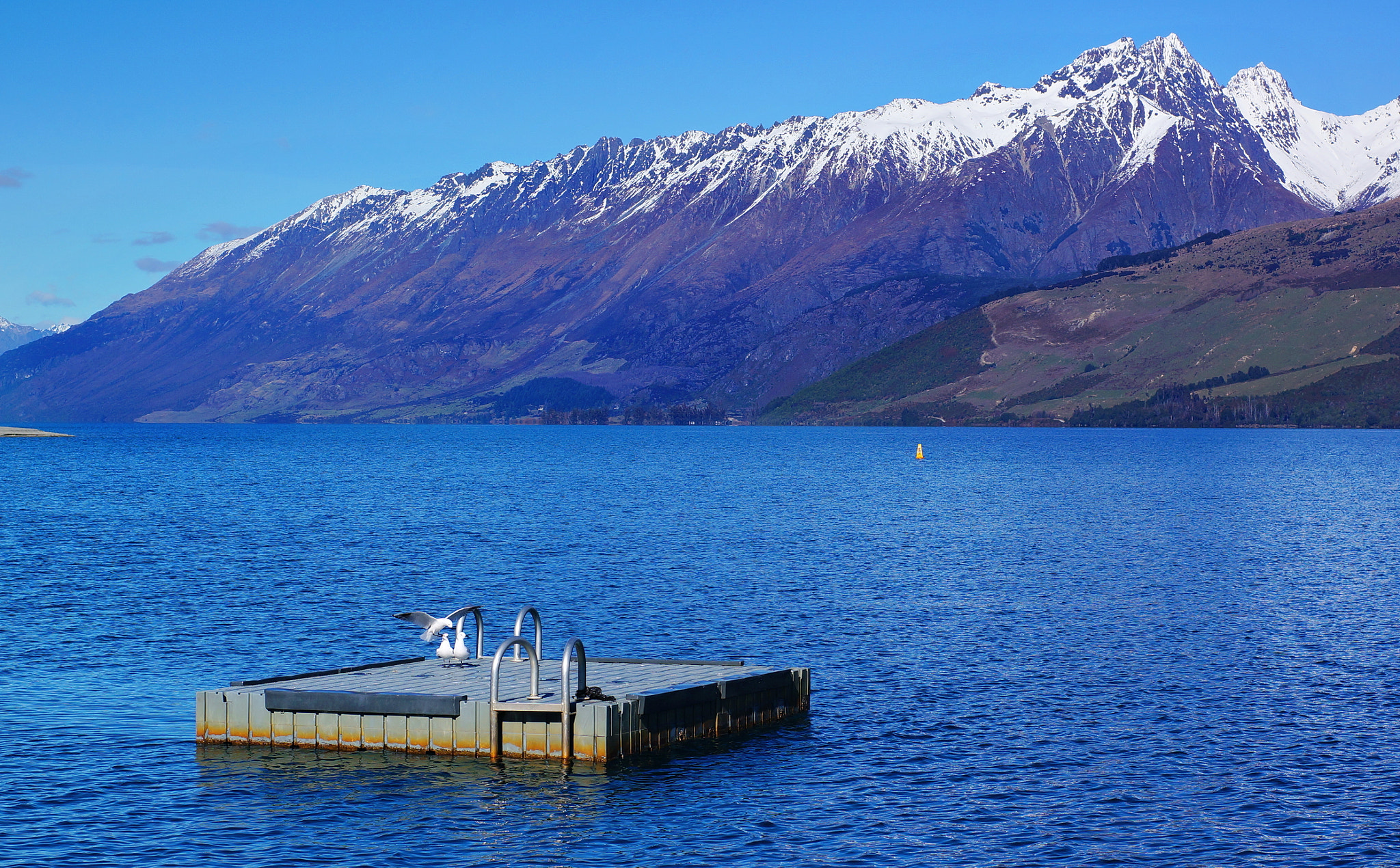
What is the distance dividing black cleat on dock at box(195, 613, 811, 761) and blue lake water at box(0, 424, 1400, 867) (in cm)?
62

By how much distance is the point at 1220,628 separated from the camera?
59.5 metres

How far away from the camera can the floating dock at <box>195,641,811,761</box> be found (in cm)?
3525

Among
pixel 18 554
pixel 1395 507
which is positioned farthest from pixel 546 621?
pixel 1395 507

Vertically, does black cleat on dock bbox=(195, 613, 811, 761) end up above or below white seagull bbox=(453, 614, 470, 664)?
below

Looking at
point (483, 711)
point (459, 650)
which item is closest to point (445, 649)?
point (459, 650)

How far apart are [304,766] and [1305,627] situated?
44906 mm

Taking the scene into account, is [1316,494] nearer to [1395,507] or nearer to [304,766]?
[1395,507]

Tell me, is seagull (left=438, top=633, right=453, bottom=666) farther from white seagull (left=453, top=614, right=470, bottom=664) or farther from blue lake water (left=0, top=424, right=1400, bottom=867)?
blue lake water (left=0, top=424, right=1400, bottom=867)

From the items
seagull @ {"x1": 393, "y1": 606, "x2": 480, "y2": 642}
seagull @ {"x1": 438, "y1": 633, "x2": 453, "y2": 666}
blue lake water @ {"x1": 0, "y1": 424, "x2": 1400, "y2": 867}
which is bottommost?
blue lake water @ {"x1": 0, "y1": 424, "x2": 1400, "y2": 867}

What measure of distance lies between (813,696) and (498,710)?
1308cm

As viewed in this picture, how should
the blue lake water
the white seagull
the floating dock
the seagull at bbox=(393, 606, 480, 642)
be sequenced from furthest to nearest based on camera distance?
the white seagull
the seagull at bbox=(393, 606, 480, 642)
the floating dock
the blue lake water

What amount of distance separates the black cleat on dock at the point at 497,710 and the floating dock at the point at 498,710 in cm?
3

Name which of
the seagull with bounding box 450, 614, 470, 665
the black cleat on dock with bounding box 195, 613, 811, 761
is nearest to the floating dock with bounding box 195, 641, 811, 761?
the black cleat on dock with bounding box 195, 613, 811, 761

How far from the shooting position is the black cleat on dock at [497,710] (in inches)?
1388
